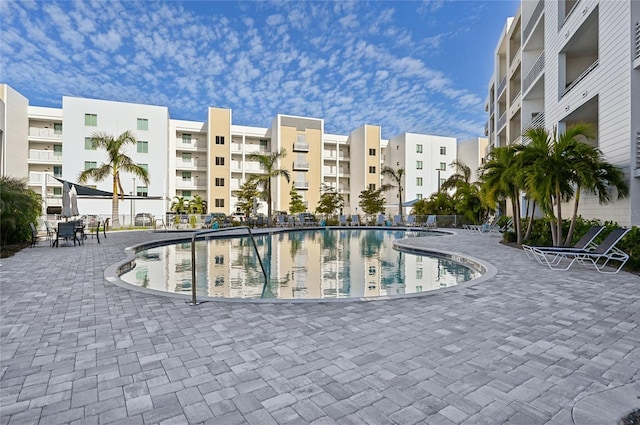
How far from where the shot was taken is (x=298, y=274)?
27.8 ft

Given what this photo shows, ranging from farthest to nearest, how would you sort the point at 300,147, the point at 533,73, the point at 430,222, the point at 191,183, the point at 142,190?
1. the point at 300,147
2. the point at 191,183
3. the point at 142,190
4. the point at 430,222
5. the point at 533,73

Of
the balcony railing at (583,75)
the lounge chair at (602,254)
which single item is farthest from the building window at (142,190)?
the lounge chair at (602,254)

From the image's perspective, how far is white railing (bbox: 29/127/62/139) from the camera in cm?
3347

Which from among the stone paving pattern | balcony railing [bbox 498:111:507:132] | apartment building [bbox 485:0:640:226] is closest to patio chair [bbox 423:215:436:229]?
balcony railing [bbox 498:111:507:132]

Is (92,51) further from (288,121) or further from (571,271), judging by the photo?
(571,271)

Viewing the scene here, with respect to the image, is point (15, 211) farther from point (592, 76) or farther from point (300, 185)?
point (300, 185)

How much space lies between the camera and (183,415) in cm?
227

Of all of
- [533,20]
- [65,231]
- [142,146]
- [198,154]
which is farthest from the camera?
[198,154]

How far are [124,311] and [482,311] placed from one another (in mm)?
4678

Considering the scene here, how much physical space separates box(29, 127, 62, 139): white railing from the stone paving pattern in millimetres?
36493

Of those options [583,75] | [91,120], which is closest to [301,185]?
[91,120]

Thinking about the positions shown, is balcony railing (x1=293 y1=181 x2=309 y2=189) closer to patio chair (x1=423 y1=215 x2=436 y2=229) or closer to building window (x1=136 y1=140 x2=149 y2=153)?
building window (x1=136 y1=140 x2=149 y2=153)

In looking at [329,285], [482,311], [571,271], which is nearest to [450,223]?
[571,271]

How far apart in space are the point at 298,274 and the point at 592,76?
435 inches
